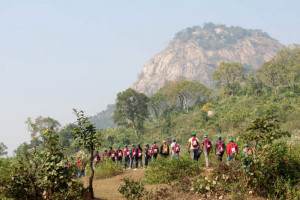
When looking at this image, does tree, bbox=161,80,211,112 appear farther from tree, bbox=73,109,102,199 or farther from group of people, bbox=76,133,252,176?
tree, bbox=73,109,102,199

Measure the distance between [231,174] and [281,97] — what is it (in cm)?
3290

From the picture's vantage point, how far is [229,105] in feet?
133

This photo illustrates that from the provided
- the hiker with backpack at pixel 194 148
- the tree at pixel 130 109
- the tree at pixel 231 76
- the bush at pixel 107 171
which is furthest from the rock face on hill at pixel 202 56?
the hiker with backpack at pixel 194 148

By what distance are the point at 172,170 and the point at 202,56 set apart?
6203 inches

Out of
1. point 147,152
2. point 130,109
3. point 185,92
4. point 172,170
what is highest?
point 185,92

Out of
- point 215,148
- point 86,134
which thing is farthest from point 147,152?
point 86,134

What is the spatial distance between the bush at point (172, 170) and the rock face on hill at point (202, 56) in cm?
13084

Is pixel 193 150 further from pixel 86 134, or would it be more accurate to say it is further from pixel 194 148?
pixel 86 134

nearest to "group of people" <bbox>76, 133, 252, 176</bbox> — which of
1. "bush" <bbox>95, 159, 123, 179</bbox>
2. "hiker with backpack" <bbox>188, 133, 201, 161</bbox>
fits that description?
"hiker with backpack" <bbox>188, 133, 201, 161</bbox>

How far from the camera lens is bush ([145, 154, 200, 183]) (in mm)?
9688

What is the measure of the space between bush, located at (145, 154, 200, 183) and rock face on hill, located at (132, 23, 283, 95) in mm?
130842

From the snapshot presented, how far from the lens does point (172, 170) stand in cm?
986

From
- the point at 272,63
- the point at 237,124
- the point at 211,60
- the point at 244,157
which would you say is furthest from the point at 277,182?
the point at 211,60

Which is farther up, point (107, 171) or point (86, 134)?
point (86, 134)
